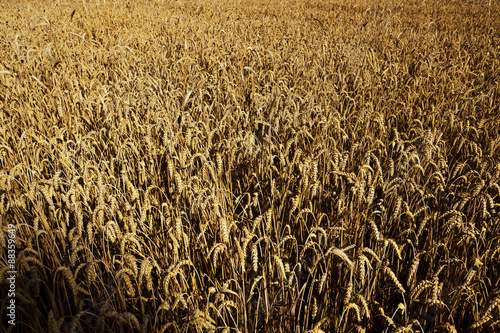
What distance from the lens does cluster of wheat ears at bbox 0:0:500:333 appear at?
47.0 inches

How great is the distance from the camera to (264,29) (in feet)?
18.5

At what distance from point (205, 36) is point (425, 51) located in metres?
2.99

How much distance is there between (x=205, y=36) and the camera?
4938 mm

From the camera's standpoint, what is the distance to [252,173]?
1821 millimetres

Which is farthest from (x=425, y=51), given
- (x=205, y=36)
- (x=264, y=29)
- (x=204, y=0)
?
(x=204, y=0)

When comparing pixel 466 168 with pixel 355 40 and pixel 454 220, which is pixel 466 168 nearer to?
pixel 454 220

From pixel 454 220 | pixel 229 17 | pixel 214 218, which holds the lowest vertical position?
pixel 214 218

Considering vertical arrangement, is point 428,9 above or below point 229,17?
above

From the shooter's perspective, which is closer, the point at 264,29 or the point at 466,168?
the point at 466,168

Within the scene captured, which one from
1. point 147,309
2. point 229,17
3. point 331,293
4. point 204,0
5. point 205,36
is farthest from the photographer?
point 204,0

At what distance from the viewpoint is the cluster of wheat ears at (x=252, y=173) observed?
3.92 feet

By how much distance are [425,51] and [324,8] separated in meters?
4.51

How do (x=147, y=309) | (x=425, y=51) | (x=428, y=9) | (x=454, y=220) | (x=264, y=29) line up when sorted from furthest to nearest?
(x=428, y=9), (x=264, y=29), (x=425, y=51), (x=147, y=309), (x=454, y=220)

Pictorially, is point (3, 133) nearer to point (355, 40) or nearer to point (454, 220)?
point (454, 220)
